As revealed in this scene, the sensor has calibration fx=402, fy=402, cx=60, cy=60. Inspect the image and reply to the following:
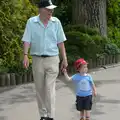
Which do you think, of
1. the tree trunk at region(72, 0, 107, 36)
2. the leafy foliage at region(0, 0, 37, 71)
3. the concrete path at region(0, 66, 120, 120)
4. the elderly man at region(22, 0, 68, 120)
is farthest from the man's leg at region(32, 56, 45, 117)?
the tree trunk at region(72, 0, 107, 36)

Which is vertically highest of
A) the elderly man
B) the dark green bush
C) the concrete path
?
the elderly man

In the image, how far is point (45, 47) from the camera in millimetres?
5828

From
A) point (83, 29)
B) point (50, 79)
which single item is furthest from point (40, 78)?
point (83, 29)

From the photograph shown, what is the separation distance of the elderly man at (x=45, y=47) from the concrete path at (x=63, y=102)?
0.82 m

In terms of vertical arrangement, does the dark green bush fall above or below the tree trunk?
below

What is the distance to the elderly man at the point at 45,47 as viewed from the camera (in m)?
5.82

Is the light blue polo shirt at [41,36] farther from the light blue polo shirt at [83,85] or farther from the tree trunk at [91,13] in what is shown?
the tree trunk at [91,13]

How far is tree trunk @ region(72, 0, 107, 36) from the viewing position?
43.4 ft

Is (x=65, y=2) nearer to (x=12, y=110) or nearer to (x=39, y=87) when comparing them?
(x=12, y=110)

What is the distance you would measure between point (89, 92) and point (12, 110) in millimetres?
1806

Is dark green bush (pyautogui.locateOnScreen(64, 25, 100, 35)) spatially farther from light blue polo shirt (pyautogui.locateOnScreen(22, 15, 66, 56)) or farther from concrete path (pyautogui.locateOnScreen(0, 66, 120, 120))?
light blue polo shirt (pyautogui.locateOnScreen(22, 15, 66, 56))

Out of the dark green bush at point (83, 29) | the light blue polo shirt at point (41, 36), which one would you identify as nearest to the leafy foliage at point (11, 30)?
the light blue polo shirt at point (41, 36)

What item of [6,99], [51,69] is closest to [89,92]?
[51,69]

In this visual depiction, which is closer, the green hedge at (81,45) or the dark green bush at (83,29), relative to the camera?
the green hedge at (81,45)
